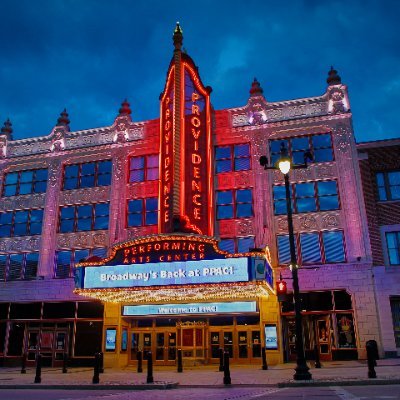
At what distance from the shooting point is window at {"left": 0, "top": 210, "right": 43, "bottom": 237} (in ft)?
105

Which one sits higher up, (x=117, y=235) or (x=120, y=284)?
(x=117, y=235)

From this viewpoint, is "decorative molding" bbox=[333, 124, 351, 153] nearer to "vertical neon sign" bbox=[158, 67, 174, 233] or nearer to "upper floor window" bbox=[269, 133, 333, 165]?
"upper floor window" bbox=[269, 133, 333, 165]

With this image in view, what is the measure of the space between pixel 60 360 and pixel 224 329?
10806mm

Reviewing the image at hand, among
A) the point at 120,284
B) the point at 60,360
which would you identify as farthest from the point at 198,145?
the point at 60,360

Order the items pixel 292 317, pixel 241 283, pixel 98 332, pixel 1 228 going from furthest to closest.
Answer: pixel 1 228
pixel 98 332
pixel 292 317
pixel 241 283

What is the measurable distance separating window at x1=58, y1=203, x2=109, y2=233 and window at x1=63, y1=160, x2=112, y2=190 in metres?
1.63

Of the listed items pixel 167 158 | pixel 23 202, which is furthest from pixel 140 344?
pixel 23 202

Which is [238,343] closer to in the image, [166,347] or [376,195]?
[166,347]

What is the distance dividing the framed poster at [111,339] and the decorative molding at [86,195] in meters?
8.92

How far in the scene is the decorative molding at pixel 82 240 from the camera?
1182 inches

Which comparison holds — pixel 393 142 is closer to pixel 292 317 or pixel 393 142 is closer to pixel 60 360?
pixel 292 317

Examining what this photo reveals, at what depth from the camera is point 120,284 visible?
22938 mm

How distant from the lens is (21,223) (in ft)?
106

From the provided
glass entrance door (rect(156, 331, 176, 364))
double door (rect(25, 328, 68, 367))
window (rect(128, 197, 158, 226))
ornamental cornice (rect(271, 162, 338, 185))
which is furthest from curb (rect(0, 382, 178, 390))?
ornamental cornice (rect(271, 162, 338, 185))
